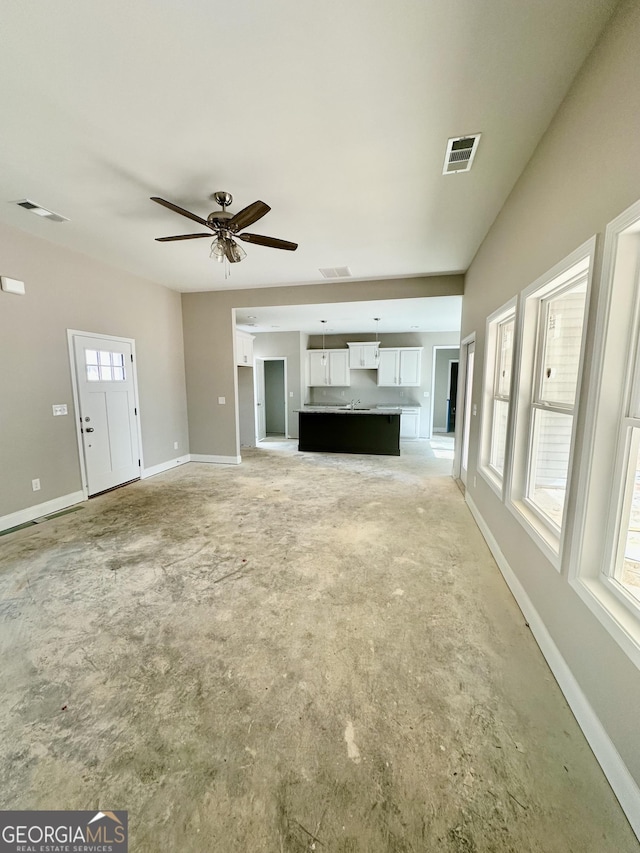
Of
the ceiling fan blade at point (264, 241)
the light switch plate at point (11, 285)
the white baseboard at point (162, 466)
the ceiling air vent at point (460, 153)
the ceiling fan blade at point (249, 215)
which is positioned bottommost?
the white baseboard at point (162, 466)

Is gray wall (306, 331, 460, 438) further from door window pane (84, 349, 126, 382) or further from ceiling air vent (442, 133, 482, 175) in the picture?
ceiling air vent (442, 133, 482, 175)

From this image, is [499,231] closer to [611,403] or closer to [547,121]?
[547,121]

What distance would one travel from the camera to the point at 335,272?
4609 mm

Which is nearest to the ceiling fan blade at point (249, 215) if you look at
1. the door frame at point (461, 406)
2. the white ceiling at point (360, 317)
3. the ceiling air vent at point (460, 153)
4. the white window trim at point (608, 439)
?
the ceiling air vent at point (460, 153)

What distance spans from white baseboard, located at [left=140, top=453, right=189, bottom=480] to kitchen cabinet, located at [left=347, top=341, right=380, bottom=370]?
4728 millimetres

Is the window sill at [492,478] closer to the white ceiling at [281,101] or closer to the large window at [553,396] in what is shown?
the large window at [553,396]

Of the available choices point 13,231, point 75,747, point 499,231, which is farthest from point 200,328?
point 75,747

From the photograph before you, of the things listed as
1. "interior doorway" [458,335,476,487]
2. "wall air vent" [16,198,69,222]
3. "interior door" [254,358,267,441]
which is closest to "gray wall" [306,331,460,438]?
"interior door" [254,358,267,441]

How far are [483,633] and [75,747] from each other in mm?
2050

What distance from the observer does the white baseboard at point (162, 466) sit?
504 cm

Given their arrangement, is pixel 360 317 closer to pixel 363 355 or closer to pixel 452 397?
pixel 363 355

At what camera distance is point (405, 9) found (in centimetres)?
A: 133

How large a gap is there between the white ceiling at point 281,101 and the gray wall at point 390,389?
535cm

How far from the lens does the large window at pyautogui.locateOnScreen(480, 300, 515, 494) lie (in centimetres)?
306
